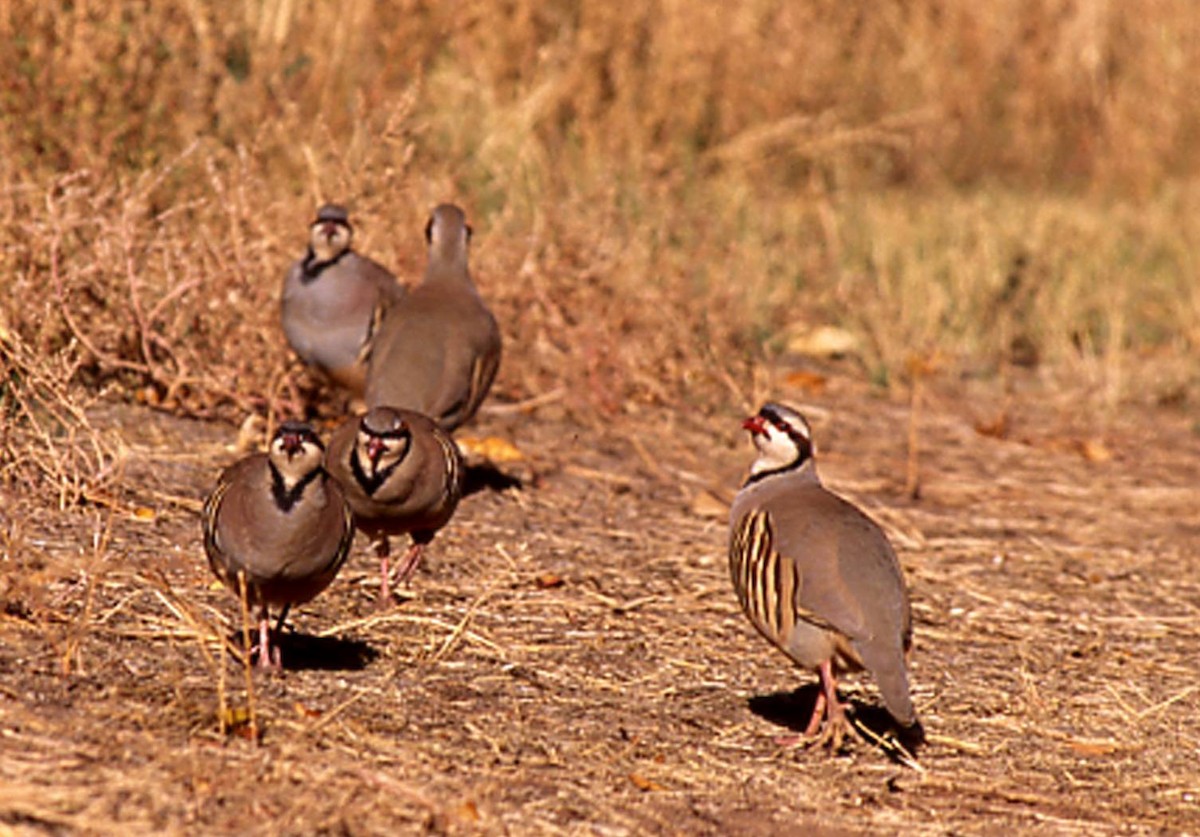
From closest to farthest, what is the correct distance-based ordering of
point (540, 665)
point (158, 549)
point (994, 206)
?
1. point (540, 665)
2. point (158, 549)
3. point (994, 206)

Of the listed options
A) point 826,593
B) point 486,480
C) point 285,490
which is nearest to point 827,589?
point 826,593

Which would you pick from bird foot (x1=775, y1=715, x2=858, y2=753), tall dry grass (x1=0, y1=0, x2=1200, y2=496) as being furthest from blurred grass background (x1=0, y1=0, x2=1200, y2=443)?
bird foot (x1=775, y1=715, x2=858, y2=753)

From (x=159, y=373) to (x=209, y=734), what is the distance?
3525 mm

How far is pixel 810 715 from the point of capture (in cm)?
557

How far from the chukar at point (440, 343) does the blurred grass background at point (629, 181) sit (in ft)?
1.60

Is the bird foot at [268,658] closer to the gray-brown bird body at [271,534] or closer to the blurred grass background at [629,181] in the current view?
the gray-brown bird body at [271,534]

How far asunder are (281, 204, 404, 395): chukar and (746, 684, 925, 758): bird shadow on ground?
263 cm

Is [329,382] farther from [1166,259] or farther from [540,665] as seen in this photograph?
[1166,259]

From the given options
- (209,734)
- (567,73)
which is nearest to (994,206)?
(567,73)

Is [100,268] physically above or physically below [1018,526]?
above

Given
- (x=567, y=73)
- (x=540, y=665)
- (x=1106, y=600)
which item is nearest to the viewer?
(x=540, y=665)

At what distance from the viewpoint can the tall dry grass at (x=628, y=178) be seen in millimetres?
7879

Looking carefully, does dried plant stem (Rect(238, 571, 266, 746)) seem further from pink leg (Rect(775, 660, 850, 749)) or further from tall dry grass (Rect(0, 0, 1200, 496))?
pink leg (Rect(775, 660, 850, 749))

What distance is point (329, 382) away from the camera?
7797 millimetres
